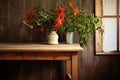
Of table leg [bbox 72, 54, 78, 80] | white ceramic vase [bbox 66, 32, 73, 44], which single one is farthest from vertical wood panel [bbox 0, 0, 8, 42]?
table leg [bbox 72, 54, 78, 80]

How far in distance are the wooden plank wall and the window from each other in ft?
0.30

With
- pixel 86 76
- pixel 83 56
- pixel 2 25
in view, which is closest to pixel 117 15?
pixel 83 56

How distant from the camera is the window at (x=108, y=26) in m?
3.39

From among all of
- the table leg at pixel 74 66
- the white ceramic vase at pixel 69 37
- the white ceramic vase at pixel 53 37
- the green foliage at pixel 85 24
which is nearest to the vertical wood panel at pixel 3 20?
the white ceramic vase at pixel 53 37

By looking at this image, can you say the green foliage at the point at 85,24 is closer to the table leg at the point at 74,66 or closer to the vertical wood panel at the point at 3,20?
the table leg at the point at 74,66

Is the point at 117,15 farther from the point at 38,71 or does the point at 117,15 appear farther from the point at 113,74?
the point at 38,71

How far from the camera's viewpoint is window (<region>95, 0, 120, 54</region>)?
3.39 metres

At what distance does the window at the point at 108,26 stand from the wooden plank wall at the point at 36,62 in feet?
0.30

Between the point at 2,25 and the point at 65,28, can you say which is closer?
the point at 65,28

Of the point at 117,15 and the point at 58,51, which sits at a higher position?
the point at 117,15

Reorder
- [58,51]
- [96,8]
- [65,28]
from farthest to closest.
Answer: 1. [96,8]
2. [65,28]
3. [58,51]

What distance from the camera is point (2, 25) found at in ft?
11.2

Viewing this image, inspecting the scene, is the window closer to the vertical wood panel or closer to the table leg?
the table leg

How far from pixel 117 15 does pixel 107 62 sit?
0.66 metres
